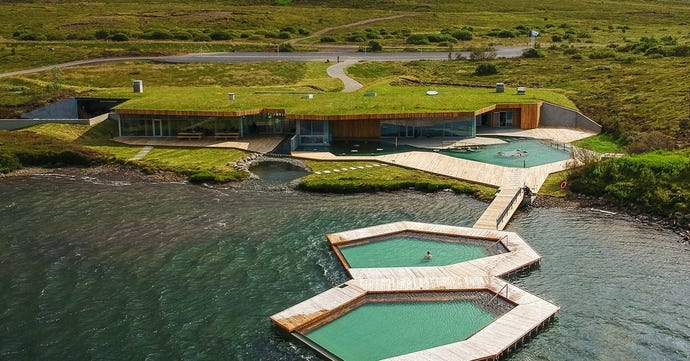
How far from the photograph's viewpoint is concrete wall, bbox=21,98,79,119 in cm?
6538

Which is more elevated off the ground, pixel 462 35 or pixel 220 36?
pixel 462 35

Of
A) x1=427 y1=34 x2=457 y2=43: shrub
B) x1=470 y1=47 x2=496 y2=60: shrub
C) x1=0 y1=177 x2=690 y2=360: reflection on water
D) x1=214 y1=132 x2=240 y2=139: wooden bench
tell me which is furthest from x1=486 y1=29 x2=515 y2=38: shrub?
x1=0 y1=177 x2=690 y2=360: reflection on water

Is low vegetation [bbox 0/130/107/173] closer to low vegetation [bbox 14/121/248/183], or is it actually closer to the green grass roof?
low vegetation [bbox 14/121/248/183]

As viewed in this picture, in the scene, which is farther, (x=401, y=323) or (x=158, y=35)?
(x=158, y=35)

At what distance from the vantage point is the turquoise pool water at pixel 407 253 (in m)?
34.8

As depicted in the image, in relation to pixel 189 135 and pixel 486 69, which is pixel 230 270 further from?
pixel 486 69

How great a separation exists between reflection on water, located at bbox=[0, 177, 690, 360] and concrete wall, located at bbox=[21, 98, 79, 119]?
757 inches

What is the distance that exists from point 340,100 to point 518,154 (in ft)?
60.5

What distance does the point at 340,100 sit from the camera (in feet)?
212

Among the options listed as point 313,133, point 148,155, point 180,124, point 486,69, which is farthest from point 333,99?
point 486,69

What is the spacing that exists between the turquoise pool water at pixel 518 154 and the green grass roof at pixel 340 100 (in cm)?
457

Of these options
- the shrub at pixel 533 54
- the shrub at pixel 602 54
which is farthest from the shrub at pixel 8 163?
the shrub at pixel 602 54

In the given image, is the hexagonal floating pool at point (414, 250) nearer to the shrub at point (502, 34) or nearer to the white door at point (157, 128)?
the white door at point (157, 128)

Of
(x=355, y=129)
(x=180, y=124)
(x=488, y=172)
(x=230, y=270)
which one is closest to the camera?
(x=230, y=270)
